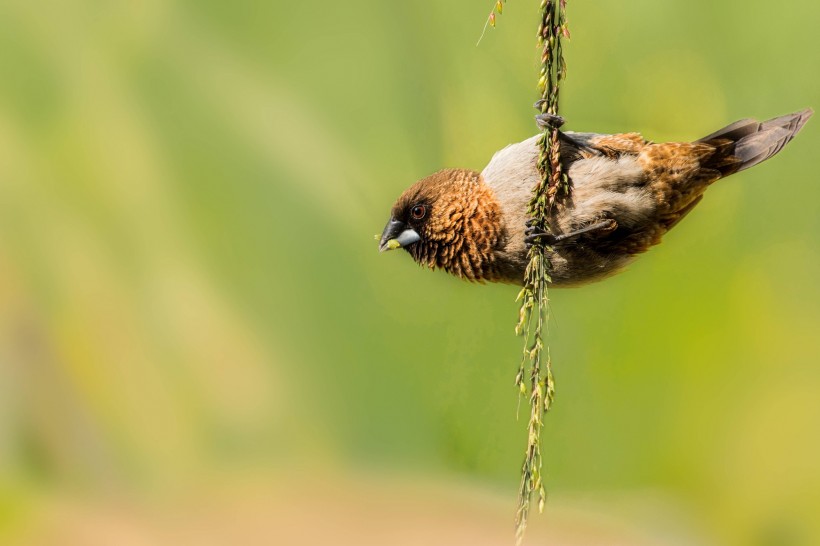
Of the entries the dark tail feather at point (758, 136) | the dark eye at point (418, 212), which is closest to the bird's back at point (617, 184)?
the dark tail feather at point (758, 136)

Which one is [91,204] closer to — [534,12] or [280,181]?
[280,181]

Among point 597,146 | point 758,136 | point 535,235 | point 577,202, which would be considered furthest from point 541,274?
point 758,136

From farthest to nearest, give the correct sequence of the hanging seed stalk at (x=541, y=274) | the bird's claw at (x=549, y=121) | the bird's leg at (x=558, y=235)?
1. the bird's leg at (x=558, y=235)
2. the bird's claw at (x=549, y=121)
3. the hanging seed stalk at (x=541, y=274)

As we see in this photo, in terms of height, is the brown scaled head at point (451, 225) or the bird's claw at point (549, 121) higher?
the bird's claw at point (549, 121)

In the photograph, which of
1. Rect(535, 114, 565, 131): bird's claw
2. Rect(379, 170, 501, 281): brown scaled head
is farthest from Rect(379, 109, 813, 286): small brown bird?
Rect(535, 114, 565, 131): bird's claw

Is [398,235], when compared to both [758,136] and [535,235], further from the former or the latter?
[758,136]

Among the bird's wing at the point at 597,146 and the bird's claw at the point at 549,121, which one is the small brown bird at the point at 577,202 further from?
the bird's claw at the point at 549,121

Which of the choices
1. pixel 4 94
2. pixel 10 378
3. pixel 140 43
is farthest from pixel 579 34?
pixel 10 378
